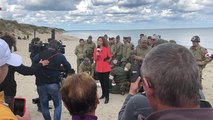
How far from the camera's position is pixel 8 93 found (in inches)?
191

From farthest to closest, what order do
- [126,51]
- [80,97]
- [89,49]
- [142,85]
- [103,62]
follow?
[89,49]
[126,51]
[103,62]
[80,97]
[142,85]

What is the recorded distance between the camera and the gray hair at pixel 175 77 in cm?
152

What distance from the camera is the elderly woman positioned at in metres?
2.75

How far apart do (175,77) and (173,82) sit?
0.02 metres

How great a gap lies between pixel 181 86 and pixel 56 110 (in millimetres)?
5124

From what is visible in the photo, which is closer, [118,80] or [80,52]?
[118,80]

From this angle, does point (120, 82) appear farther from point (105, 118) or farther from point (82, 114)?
point (82, 114)

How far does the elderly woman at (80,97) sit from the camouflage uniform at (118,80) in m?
7.50

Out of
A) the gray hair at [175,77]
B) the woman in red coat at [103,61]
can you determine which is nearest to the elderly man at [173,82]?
the gray hair at [175,77]

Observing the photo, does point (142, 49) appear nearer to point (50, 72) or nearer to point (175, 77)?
point (50, 72)

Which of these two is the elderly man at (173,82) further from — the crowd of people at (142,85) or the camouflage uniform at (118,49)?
the camouflage uniform at (118,49)

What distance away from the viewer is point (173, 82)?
60.3 inches

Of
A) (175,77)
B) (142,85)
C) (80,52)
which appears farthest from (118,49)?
(175,77)

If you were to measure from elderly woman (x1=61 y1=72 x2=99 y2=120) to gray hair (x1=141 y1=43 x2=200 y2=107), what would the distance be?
3.95 ft
